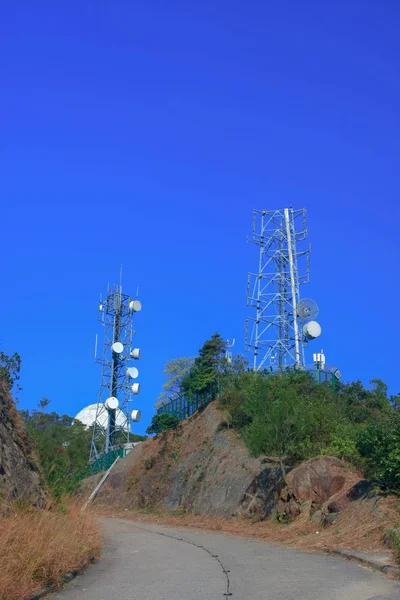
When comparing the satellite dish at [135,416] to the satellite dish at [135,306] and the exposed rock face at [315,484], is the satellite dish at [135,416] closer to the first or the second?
the satellite dish at [135,306]

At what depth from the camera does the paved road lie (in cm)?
914

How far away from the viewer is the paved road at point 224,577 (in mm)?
9141

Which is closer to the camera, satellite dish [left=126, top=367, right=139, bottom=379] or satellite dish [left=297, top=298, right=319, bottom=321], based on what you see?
satellite dish [left=297, top=298, right=319, bottom=321]

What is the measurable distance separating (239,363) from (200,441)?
641cm

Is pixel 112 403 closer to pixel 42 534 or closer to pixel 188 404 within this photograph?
pixel 188 404

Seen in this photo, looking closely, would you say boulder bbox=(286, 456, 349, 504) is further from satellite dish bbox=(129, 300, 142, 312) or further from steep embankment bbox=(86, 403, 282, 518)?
satellite dish bbox=(129, 300, 142, 312)

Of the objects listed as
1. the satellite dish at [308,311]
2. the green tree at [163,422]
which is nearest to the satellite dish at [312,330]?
the satellite dish at [308,311]

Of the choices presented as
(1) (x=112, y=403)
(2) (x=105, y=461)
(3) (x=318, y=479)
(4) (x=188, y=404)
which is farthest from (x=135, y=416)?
(3) (x=318, y=479)

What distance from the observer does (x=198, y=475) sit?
37.0 m

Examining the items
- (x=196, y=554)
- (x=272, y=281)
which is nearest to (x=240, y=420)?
(x=272, y=281)

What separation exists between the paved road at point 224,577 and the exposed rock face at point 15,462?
2.14 meters

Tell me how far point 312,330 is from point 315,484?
21.0 metres

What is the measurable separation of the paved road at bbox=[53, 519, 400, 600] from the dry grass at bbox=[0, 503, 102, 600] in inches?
13.5

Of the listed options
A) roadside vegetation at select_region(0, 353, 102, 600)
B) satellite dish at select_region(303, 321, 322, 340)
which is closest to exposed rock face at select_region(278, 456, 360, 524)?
roadside vegetation at select_region(0, 353, 102, 600)
